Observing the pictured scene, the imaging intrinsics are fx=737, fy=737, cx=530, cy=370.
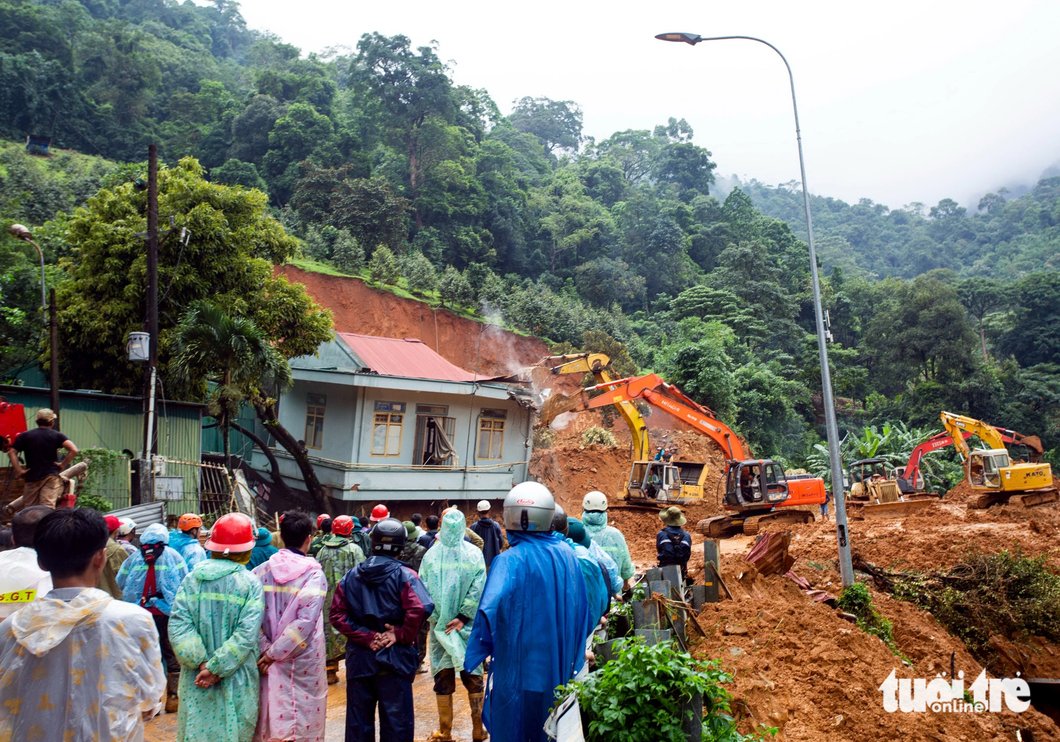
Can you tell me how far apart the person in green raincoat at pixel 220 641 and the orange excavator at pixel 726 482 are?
15314 mm

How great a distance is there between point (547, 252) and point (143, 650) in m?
45.9

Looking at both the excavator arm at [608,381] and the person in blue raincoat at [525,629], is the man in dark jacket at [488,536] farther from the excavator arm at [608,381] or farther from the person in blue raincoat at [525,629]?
the excavator arm at [608,381]

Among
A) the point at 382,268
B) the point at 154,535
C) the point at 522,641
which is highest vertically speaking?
the point at 382,268

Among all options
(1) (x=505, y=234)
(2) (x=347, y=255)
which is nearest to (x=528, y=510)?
(2) (x=347, y=255)

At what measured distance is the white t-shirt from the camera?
10.3 feet

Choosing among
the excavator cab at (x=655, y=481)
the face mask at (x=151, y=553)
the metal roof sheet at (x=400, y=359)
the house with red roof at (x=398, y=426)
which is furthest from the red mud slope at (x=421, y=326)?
the face mask at (x=151, y=553)

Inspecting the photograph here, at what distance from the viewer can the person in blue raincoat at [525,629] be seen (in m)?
3.90

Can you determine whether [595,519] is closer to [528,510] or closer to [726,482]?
[528,510]

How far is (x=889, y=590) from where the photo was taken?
40.4 ft

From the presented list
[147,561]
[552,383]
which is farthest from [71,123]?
[147,561]

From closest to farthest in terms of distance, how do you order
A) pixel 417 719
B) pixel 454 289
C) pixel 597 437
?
pixel 417 719 < pixel 597 437 < pixel 454 289

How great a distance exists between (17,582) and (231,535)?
132cm

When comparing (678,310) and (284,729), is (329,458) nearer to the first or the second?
(284,729)

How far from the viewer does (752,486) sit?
61.4 ft
